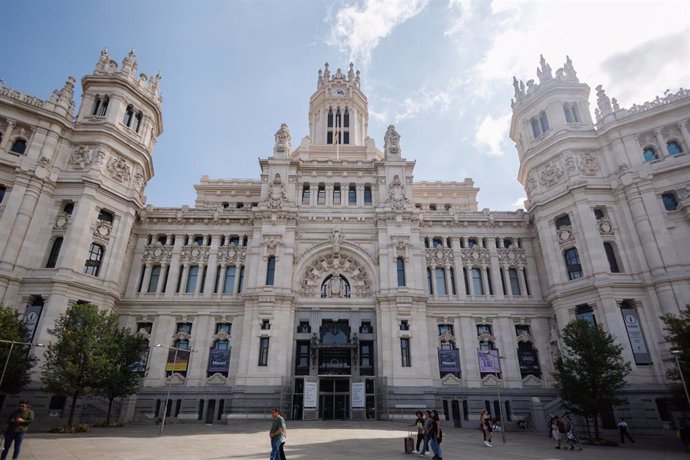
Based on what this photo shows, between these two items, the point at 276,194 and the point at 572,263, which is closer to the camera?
the point at 572,263

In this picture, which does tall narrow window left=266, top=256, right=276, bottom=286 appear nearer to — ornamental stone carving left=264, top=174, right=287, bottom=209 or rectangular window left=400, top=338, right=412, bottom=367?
ornamental stone carving left=264, top=174, right=287, bottom=209

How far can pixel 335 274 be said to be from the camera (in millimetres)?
45281

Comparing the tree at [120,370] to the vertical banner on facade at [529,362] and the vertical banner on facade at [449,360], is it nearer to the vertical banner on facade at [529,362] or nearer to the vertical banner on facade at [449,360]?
the vertical banner on facade at [449,360]

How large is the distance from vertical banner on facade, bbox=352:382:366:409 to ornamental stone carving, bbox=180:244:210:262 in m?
22.7

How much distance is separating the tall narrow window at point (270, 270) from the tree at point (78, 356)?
16.1 metres

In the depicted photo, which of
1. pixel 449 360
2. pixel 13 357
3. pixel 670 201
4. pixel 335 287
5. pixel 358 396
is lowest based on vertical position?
pixel 358 396

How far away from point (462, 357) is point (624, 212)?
73.5 feet

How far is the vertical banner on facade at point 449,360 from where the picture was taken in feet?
135

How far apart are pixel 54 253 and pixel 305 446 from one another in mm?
33083

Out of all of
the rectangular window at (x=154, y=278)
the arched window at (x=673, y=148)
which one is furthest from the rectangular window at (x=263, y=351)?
the arched window at (x=673, y=148)

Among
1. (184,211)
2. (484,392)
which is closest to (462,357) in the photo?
(484,392)

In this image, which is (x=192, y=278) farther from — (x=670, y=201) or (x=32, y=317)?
(x=670, y=201)

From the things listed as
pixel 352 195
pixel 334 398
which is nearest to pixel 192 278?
pixel 334 398

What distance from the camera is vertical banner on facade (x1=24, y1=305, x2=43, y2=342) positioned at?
3428 cm
